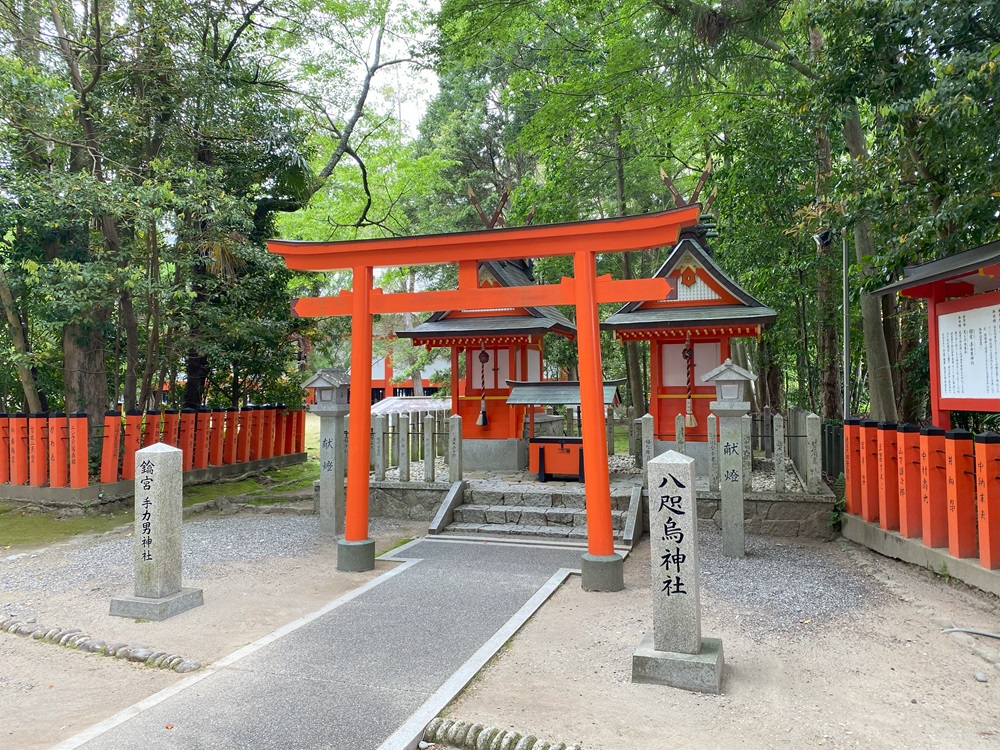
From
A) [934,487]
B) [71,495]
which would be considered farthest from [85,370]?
[934,487]

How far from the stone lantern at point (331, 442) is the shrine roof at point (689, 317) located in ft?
16.4

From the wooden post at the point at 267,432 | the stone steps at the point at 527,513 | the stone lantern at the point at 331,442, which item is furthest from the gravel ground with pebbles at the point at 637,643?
the wooden post at the point at 267,432

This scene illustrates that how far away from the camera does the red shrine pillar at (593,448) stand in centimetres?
671

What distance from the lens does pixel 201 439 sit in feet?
46.6

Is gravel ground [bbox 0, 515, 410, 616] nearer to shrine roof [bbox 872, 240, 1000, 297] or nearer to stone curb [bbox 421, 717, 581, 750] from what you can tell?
stone curb [bbox 421, 717, 581, 750]

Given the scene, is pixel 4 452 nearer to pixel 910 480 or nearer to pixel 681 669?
pixel 681 669

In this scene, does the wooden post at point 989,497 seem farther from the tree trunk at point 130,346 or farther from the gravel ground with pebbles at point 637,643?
the tree trunk at point 130,346

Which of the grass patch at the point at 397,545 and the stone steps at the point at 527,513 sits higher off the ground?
the stone steps at the point at 527,513

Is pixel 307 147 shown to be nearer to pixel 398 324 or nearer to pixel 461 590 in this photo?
pixel 461 590

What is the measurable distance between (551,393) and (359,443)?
469 centimetres

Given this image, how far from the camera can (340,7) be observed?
16.5 metres

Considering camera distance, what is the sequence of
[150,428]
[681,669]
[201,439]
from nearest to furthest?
[681,669] → [150,428] → [201,439]

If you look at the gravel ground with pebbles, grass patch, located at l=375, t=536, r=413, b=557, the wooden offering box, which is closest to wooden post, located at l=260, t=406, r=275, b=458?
the gravel ground with pebbles

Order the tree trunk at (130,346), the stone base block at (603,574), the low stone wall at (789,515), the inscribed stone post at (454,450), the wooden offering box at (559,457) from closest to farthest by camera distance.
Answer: the stone base block at (603,574)
the low stone wall at (789,515)
the inscribed stone post at (454,450)
the wooden offering box at (559,457)
the tree trunk at (130,346)
